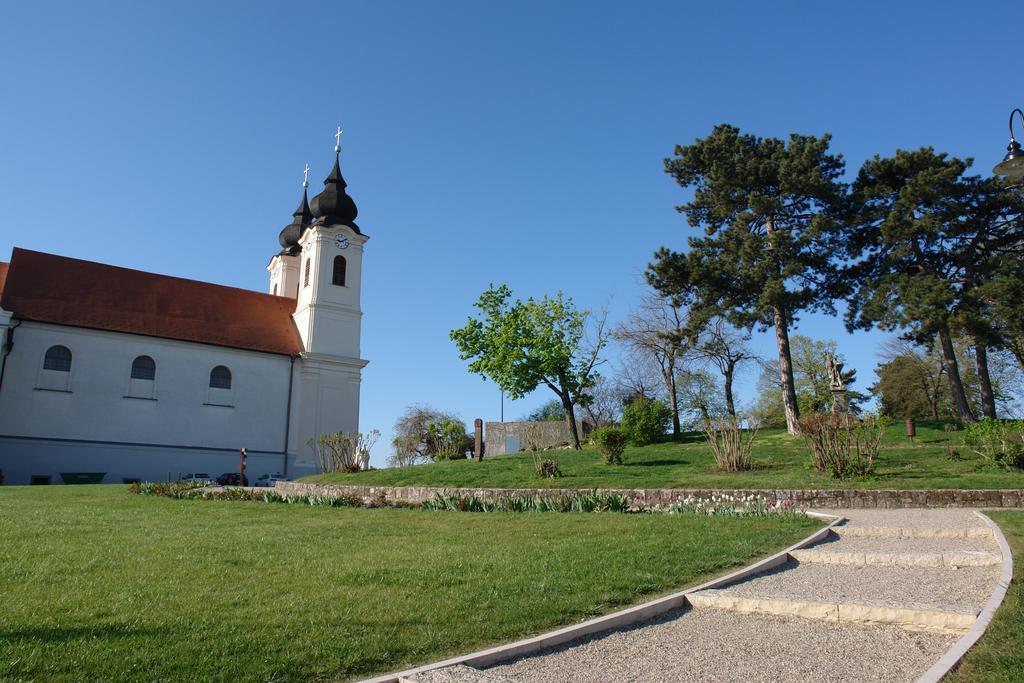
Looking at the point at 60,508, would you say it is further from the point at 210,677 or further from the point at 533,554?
the point at 210,677

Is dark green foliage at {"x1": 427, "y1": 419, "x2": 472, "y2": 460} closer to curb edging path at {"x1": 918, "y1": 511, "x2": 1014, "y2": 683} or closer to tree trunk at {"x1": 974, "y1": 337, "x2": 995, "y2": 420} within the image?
tree trunk at {"x1": 974, "y1": 337, "x2": 995, "y2": 420}

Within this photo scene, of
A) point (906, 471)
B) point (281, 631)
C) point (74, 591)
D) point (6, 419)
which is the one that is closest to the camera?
point (281, 631)

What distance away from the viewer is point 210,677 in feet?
12.8

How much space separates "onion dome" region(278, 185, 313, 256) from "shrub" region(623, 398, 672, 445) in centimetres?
2650

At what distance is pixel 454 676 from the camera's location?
4.09m

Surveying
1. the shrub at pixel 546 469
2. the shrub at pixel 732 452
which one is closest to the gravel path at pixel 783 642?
the shrub at pixel 732 452

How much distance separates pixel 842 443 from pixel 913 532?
5.82 m

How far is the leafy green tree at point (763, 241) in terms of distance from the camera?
2641cm

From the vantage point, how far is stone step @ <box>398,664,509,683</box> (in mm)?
4020

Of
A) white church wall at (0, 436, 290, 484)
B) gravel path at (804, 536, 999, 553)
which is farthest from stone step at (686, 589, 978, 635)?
white church wall at (0, 436, 290, 484)

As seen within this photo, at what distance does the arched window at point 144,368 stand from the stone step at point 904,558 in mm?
31268

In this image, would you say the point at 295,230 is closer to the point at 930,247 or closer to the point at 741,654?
the point at 930,247

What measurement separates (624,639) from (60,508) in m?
11.9

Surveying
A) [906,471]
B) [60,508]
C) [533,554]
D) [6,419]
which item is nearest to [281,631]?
[533,554]
